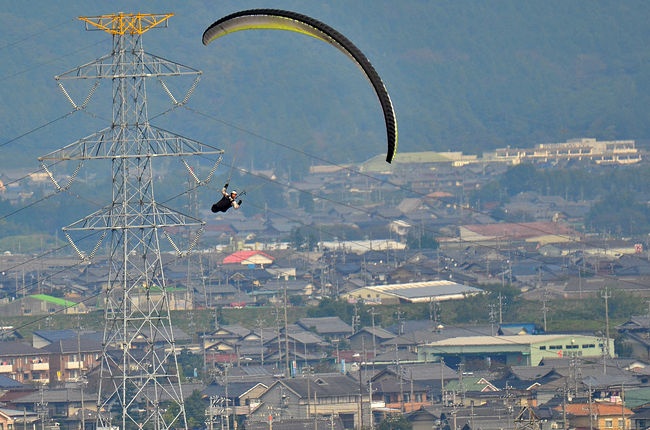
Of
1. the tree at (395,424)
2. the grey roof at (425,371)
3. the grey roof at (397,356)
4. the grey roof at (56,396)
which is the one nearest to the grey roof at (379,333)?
the grey roof at (397,356)

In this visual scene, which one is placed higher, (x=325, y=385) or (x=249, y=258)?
(x=249, y=258)

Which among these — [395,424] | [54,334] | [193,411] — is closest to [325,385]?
[193,411]

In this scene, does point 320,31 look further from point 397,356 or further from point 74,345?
point 74,345

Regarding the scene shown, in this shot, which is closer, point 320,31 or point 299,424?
point 320,31

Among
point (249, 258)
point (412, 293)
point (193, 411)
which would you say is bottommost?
point (193, 411)

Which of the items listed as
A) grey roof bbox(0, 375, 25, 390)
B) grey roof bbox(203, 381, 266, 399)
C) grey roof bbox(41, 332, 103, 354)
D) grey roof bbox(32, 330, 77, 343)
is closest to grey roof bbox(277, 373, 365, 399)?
grey roof bbox(203, 381, 266, 399)

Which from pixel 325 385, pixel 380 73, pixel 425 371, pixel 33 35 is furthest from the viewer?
pixel 33 35

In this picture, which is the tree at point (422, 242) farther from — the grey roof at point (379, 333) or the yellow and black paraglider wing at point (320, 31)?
the yellow and black paraglider wing at point (320, 31)
